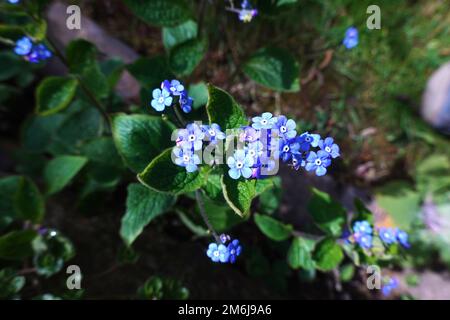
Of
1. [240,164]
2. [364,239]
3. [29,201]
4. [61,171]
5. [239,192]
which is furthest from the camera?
[61,171]

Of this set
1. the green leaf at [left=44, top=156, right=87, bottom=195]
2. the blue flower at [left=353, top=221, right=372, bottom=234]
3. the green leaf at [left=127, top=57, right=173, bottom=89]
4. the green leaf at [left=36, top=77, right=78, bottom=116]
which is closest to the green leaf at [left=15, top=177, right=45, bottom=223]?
the green leaf at [left=44, top=156, right=87, bottom=195]

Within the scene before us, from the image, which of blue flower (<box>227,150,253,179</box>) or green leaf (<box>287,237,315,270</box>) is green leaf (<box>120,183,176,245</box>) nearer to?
blue flower (<box>227,150,253,179</box>)

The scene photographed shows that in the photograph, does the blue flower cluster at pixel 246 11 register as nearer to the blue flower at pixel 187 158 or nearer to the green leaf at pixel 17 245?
the blue flower at pixel 187 158

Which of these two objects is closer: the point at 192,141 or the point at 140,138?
the point at 192,141

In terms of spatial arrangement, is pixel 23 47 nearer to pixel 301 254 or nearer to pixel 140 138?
pixel 140 138

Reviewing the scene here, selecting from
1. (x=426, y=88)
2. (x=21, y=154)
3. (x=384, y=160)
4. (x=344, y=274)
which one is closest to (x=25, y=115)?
(x=21, y=154)

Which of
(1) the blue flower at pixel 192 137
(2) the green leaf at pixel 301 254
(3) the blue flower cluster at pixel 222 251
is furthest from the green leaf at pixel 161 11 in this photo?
(2) the green leaf at pixel 301 254

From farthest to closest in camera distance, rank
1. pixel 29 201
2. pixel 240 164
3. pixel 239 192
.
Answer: pixel 29 201, pixel 239 192, pixel 240 164

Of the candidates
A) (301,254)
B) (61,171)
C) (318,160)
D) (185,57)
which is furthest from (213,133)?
(61,171)
